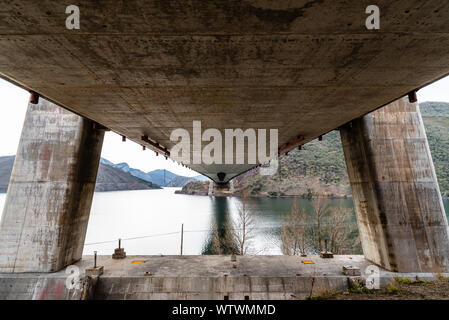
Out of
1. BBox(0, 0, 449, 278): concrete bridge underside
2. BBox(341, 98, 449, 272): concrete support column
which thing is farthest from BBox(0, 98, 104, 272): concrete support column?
BBox(341, 98, 449, 272): concrete support column

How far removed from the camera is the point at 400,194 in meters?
10.8

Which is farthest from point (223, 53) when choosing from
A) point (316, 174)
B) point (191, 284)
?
point (316, 174)

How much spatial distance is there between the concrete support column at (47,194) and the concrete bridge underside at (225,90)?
0.05m

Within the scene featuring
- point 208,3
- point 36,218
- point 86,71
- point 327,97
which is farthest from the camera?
point 36,218

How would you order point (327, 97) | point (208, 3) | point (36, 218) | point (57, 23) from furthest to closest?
1. point (36, 218)
2. point (327, 97)
3. point (57, 23)
4. point (208, 3)

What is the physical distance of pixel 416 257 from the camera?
34.0ft

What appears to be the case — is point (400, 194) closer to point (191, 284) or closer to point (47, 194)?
point (191, 284)

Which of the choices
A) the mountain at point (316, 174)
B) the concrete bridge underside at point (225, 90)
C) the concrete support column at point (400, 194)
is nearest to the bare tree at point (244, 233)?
the concrete bridge underside at point (225, 90)

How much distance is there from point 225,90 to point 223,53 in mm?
1831

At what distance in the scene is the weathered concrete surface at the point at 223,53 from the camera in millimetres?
3641

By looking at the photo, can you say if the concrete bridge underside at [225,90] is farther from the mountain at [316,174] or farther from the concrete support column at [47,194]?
the mountain at [316,174]

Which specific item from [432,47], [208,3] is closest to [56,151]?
[208,3]

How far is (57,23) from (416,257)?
14.7 meters

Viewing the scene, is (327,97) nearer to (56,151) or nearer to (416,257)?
(416,257)
